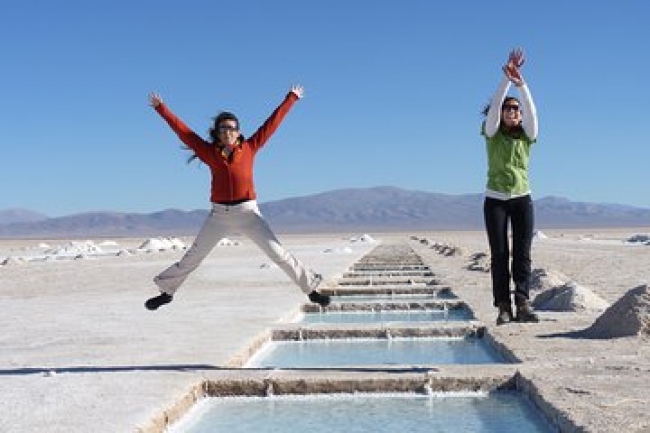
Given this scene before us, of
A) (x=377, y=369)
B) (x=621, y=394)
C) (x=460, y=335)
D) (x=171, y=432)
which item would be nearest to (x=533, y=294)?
(x=460, y=335)

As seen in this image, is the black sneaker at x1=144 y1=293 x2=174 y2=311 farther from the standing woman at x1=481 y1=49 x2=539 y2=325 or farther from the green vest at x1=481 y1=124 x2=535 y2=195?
the green vest at x1=481 y1=124 x2=535 y2=195

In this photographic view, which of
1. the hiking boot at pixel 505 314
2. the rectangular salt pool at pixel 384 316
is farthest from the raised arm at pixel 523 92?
the rectangular salt pool at pixel 384 316

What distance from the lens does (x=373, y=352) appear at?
8062 mm

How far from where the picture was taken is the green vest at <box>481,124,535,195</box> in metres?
6.77

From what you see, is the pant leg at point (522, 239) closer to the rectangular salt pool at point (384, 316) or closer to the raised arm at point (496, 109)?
the raised arm at point (496, 109)

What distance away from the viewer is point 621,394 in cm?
496

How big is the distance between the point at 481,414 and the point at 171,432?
1.71 meters

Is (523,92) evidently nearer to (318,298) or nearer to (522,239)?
(522,239)

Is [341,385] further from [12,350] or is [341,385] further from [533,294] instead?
[533,294]

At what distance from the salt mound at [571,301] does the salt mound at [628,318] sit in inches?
91.3

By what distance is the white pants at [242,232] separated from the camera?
20.8 ft

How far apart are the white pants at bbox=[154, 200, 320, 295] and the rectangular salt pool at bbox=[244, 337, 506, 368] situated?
35.7 inches

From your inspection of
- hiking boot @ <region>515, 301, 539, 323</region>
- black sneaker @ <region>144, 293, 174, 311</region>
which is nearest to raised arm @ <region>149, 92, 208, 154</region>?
black sneaker @ <region>144, 293, 174, 311</region>

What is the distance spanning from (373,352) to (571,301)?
2.86 m
